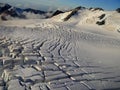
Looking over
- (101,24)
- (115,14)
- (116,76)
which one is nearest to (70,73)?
(116,76)

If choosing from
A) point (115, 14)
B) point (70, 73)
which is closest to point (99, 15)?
point (115, 14)

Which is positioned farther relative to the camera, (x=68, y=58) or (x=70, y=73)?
(x=68, y=58)

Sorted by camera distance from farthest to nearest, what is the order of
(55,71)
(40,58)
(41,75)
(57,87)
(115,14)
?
1. (115,14)
2. (40,58)
3. (55,71)
4. (41,75)
5. (57,87)

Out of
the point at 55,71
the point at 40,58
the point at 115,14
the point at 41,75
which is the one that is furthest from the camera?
the point at 115,14

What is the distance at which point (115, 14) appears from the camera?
2834cm

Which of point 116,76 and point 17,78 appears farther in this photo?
point 116,76

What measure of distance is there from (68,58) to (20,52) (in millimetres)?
2120

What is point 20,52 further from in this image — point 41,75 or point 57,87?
point 57,87

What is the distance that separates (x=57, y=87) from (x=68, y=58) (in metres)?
3.47

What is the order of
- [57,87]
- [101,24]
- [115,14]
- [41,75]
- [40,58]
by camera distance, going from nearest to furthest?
[57,87] → [41,75] → [40,58] → [101,24] → [115,14]

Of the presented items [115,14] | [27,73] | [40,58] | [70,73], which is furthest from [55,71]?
[115,14]

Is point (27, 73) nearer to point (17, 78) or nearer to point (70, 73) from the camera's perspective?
point (17, 78)

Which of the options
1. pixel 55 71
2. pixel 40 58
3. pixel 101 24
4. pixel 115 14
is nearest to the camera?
pixel 55 71

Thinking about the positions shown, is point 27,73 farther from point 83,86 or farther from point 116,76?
point 116,76
